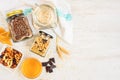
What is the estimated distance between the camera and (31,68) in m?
0.88

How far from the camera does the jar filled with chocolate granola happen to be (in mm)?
890

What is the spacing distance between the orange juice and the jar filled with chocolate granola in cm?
8

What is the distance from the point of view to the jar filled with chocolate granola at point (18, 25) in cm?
89

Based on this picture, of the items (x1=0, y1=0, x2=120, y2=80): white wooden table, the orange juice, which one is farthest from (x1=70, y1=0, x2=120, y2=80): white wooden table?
the orange juice

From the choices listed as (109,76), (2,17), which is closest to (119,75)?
(109,76)

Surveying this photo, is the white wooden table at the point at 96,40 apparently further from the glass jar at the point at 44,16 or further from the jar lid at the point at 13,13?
the jar lid at the point at 13,13

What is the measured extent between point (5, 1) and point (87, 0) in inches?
11.0

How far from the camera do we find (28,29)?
899mm

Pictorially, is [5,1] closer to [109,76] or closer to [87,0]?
[87,0]

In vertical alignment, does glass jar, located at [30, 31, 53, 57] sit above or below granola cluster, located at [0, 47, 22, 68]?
above

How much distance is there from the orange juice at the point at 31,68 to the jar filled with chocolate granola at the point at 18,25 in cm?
8

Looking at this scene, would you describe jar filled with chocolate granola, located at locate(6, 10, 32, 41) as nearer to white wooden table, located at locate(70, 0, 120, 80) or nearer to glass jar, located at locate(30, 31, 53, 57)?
glass jar, located at locate(30, 31, 53, 57)

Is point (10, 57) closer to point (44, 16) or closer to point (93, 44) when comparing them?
point (44, 16)

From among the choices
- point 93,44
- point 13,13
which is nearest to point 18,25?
point 13,13
